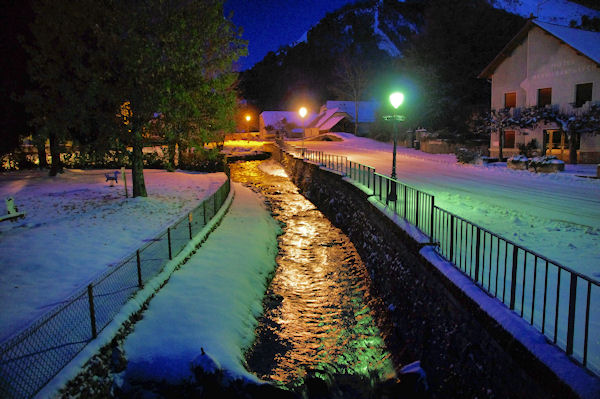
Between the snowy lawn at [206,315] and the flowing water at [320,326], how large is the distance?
502 millimetres

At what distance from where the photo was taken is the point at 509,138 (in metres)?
32.9

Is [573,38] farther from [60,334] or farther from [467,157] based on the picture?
[60,334]

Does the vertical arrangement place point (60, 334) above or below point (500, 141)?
below

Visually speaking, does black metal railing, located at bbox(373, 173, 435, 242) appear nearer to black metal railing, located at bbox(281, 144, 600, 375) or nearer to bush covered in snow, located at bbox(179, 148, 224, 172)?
black metal railing, located at bbox(281, 144, 600, 375)

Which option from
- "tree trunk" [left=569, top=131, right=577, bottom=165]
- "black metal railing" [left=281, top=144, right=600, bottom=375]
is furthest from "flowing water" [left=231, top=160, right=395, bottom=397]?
"tree trunk" [left=569, top=131, right=577, bottom=165]

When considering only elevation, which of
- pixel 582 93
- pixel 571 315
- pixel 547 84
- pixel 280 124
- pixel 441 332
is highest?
pixel 280 124

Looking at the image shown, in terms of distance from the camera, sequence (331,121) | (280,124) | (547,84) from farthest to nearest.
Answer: (280,124) → (331,121) → (547,84)

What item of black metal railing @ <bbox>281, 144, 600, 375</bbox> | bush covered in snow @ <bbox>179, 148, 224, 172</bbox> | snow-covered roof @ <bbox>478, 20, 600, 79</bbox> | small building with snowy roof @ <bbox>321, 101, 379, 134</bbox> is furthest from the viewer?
small building with snowy roof @ <bbox>321, 101, 379, 134</bbox>

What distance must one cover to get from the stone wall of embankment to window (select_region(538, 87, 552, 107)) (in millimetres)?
21848

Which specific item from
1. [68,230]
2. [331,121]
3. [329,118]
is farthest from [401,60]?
[68,230]

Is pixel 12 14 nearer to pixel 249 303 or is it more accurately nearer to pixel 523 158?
pixel 249 303

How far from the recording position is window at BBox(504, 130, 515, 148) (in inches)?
1281

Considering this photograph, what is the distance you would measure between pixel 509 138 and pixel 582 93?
6.51 meters

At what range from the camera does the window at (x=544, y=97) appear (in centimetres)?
2921
